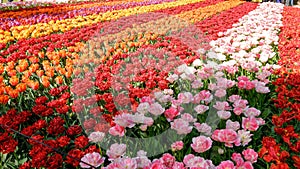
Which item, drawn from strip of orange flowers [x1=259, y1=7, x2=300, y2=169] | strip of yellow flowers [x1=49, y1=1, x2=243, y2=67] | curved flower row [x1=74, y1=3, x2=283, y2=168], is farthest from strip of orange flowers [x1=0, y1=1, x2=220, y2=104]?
strip of orange flowers [x1=259, y1=7, x2=300, y2=169]

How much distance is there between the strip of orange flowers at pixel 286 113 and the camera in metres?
1.59

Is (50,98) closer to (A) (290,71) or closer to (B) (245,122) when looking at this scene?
(B) (245,122)

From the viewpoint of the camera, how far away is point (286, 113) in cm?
208

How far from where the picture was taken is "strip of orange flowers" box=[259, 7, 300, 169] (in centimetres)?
159

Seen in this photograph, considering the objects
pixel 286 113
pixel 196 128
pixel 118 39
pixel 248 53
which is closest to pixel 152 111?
pixel 196 128

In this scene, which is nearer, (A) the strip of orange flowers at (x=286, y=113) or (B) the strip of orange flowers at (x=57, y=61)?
(A) the strip of orange flowers at (x=286, y=113)

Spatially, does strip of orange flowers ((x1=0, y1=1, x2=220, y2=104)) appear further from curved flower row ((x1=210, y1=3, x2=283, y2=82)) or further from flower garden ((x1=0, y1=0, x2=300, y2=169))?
curved flower row ((x1=210, y1=3, x2=283, y2=82))

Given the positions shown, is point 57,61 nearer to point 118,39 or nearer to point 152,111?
point 118,39

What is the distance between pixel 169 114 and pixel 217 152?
40 cm

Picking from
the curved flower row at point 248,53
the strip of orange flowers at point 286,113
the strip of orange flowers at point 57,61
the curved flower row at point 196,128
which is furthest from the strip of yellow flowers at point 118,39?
the strip of orange flowers at point 286,113

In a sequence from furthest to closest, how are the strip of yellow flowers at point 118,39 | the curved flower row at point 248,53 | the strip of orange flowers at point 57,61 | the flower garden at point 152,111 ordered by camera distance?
the strip of yellow flowers at point 118,39
the curved flower row at point 248,53
the strip of orange flowers at point 57,61
the flower garden at point 152,111

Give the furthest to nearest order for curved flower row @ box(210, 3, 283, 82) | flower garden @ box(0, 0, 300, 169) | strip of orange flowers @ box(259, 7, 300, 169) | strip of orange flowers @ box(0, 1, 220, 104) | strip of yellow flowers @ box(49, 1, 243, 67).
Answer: strip of yellow flowers @ box(49, 1, 243, 67)
curved flower row @ box(210, 3, 283, 82)
strip of orange flowers @ box(0, 1, 220, 104)
flower garden @ box(0, 0, 300, 169)
strip of orange flowers @ box(259, 7, 300, 169)

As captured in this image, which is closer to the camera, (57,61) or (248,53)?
(57,61)

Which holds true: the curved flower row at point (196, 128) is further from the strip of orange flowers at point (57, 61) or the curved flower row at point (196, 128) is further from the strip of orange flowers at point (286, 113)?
the strip of orange flowers at point (57, 61)
